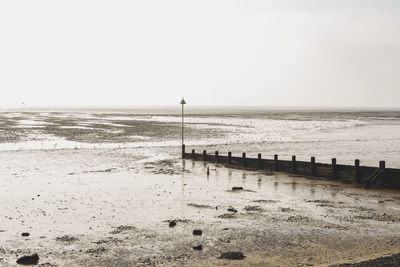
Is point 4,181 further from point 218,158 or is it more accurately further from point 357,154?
point 357,154

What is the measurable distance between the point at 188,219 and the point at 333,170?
11.4 m

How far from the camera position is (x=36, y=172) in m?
26.8

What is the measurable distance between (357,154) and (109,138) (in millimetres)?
28357

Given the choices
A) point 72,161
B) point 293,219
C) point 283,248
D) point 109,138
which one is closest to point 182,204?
point 293,219

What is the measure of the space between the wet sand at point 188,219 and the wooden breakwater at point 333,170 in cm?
99

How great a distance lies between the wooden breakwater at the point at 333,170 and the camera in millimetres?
21297

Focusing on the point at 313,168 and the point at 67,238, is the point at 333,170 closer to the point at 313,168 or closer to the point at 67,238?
the point at 313,168

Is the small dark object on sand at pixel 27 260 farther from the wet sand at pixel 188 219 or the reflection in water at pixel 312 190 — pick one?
the reflection in water at pixel 312 190

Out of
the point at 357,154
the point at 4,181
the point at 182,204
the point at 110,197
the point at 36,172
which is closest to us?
the point at 182,204

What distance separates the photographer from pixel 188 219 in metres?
15.4

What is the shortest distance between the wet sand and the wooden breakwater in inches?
38.8

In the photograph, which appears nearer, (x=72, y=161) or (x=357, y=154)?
(x=72, y=161)

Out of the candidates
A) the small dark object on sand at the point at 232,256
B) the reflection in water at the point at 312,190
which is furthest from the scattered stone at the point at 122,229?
the reflection in water at the point at 312,190

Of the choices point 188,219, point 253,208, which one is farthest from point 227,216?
point 253,208
